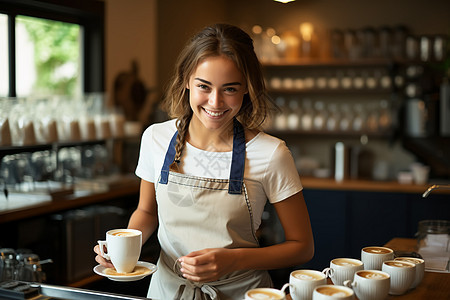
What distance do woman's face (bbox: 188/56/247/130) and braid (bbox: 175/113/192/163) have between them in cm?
16

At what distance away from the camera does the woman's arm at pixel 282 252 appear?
1.45 m

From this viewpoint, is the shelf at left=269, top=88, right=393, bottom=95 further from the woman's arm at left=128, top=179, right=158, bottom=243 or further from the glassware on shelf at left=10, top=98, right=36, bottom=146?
the woman's arm at left=128, top=179, right=158, bottom=243

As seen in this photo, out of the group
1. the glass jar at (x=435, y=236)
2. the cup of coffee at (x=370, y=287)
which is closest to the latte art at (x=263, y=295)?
the cup of coffee at (x=370, y=287)

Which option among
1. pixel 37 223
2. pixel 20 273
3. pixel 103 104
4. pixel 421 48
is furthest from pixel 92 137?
pixel 421 48

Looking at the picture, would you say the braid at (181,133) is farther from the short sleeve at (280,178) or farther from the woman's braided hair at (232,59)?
the short sleeve at (280,178)

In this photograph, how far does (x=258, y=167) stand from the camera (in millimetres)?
1657

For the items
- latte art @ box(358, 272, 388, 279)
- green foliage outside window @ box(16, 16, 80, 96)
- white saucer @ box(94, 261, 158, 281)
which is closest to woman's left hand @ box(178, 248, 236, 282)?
white saucer @ box(94, 261, 158, 281)

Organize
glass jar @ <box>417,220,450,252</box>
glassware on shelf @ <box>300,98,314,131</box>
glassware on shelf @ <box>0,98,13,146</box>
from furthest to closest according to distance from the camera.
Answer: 1. glassware on shelf @ <box>300,98,314,131</box>
2. glassware on shelf @ <box>0,98,13,146</box>
3. glass jar @ <box>417,220,450,252</box>

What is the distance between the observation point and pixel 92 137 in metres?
3.91

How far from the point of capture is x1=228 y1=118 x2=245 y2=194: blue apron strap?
1653 millimetres

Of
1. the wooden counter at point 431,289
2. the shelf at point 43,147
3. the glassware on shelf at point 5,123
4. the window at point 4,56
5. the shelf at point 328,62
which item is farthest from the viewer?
the shelf at point 328,62

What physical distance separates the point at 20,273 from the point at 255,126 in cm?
95

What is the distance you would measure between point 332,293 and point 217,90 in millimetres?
638

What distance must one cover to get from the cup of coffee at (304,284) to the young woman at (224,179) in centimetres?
20
